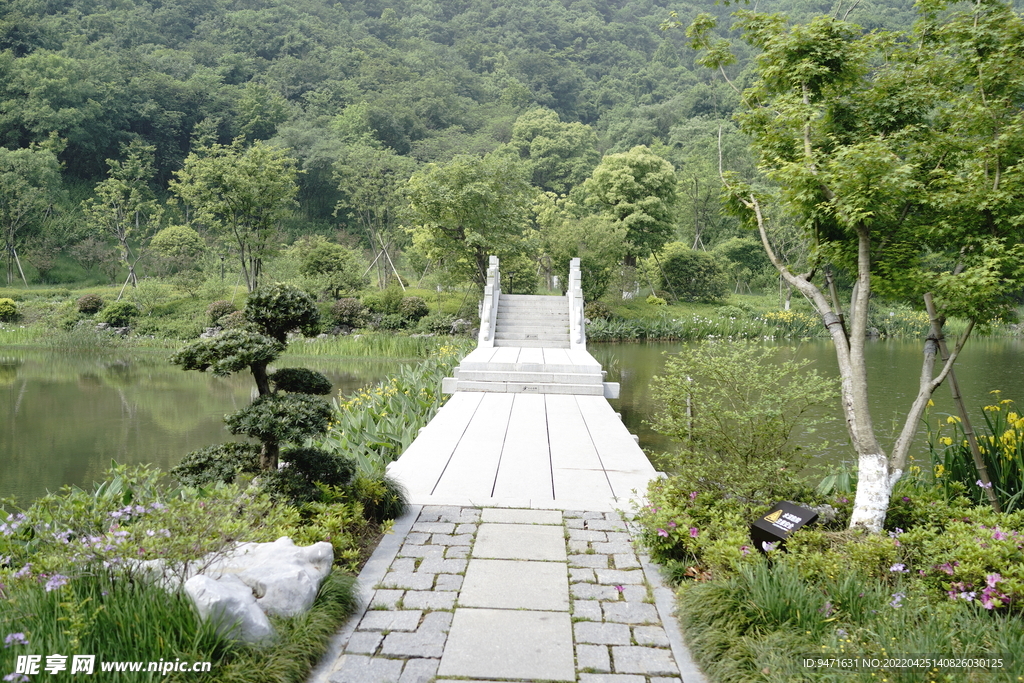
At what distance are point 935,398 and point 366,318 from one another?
13.6 meters

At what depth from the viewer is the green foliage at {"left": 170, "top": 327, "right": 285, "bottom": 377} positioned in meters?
3.32

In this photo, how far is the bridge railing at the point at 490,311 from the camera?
1371 centimetres

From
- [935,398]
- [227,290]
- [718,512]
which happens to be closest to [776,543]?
[718,512]

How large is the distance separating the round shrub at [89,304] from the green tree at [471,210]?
31.3ft

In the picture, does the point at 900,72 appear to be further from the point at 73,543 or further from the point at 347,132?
the point at 347,132

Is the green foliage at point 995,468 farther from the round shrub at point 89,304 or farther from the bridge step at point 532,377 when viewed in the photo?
the round shrub at point 89,304

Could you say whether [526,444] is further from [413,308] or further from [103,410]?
[413,308]

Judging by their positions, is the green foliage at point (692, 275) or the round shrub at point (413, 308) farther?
the green foliage at point (692, 275)

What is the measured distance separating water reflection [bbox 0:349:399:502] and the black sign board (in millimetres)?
3808

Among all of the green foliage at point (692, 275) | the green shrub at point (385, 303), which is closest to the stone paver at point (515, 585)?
the green shrub at point (385, 303)

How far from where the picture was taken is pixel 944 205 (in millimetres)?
3227

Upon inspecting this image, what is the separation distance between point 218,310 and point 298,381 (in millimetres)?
16361

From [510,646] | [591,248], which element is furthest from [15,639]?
[591,248]

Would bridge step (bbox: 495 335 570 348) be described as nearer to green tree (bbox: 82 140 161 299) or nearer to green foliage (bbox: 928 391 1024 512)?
green foliage (bbox: 928 391 1024 512)
